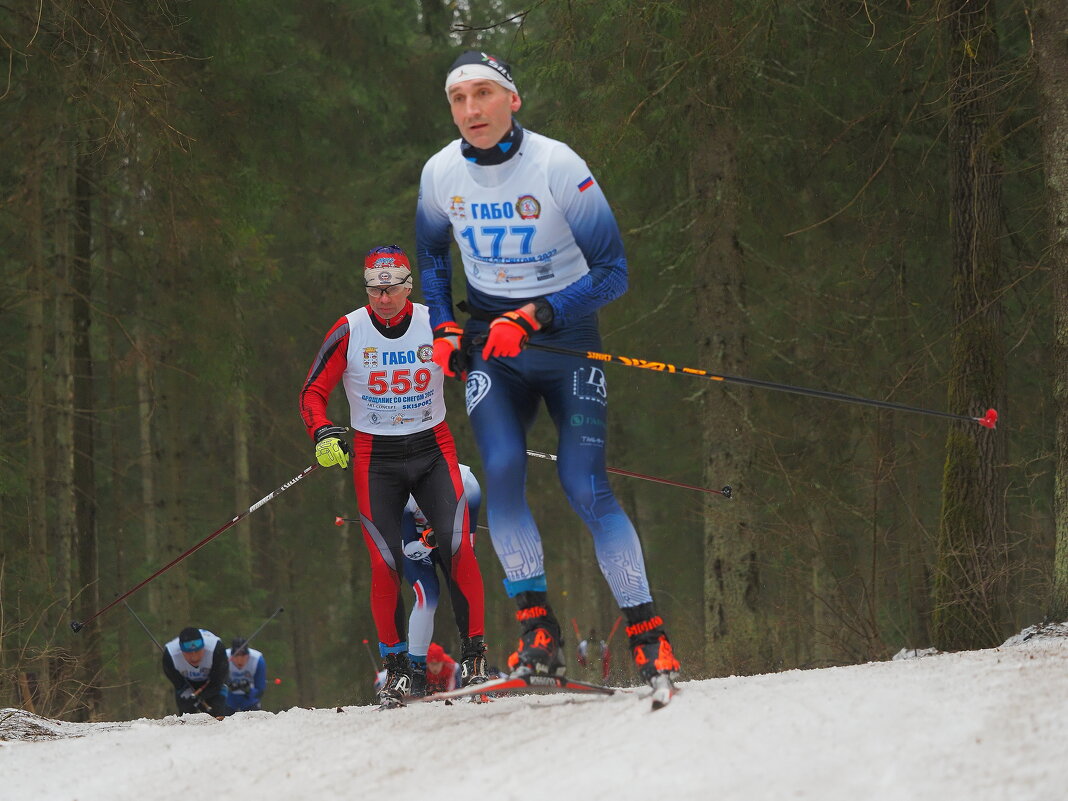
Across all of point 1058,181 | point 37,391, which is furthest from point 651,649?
point 37,391

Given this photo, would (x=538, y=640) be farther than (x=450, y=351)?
No

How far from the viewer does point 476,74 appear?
5.28 m

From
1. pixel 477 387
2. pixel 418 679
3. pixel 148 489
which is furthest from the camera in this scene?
pixel 148 489

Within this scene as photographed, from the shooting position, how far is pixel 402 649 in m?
7.07

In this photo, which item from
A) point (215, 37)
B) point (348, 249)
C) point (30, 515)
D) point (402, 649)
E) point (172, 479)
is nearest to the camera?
point (402, 649)

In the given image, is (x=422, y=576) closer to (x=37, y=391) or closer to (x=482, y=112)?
(x=482, y=112)

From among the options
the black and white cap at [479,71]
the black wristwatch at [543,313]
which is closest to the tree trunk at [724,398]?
the black and white cap at [479,71]

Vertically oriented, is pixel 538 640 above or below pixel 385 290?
below

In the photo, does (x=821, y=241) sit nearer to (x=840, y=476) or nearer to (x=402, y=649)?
(x=840, y=476)

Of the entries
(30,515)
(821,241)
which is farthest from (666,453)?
(30,515)

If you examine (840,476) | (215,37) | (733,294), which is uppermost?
(215,37)

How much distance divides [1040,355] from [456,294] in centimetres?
1088

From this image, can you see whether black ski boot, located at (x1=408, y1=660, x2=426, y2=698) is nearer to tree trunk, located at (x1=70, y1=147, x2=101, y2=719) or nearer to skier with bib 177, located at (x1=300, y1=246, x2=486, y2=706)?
skier with bib 177, located at (x1=300, y1=246, x2=486, y2=706)

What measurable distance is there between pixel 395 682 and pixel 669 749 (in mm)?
3148
